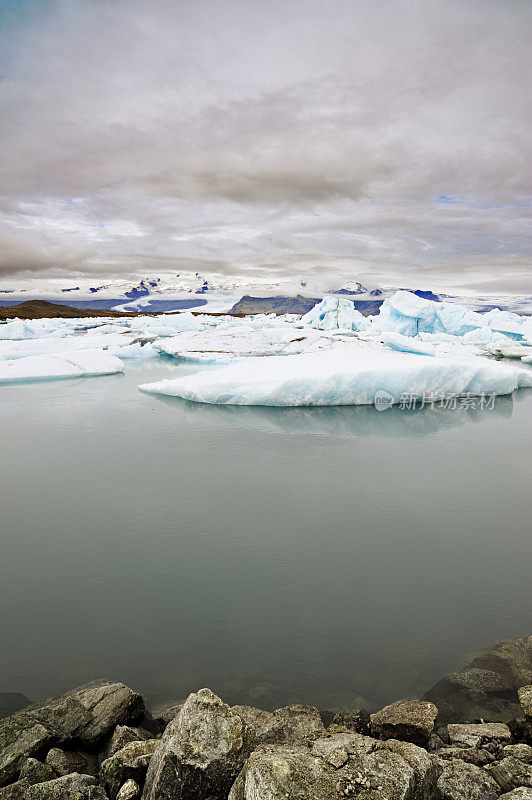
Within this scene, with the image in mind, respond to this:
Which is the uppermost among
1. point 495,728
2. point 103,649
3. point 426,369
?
point 426,369

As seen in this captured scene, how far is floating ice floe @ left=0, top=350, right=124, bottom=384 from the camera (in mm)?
13820

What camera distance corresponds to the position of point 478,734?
2.28m

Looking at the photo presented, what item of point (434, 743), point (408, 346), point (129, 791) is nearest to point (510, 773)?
point (434, 743)

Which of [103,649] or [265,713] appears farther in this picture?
[103,649]

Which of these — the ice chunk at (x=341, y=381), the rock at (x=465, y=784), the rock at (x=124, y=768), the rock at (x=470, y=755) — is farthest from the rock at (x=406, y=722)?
the ice chunk at (x=341, y=381)

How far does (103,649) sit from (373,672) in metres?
1.80

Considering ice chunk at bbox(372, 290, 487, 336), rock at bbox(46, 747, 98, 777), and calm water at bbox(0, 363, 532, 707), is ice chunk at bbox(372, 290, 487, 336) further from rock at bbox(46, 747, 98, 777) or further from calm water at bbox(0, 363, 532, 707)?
rock at bbox(46, 747, 98, 777)

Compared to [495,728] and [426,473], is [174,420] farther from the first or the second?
[495,728]

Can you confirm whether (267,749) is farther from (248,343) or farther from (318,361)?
(248,343)

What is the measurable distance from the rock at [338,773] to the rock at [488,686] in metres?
0.76

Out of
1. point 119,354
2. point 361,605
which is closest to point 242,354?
point 119,354

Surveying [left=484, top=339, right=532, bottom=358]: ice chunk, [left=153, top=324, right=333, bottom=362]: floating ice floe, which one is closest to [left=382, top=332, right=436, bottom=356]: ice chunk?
[left=153, top=324, right=333, bottom=362]: floating ice floe

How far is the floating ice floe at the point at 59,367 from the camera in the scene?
13820mm

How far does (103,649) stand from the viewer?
2.96 meters
